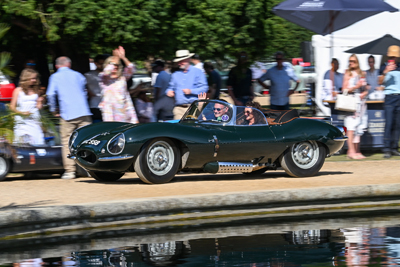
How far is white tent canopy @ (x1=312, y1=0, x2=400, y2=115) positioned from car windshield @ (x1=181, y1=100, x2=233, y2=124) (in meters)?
6.71

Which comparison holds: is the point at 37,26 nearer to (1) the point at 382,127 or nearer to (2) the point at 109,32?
(2) the point at 109,32

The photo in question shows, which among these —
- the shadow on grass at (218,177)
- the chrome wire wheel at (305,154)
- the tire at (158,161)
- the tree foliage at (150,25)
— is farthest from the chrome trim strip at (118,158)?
the tree foliage at (150,25)

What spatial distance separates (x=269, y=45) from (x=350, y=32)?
2.28 m

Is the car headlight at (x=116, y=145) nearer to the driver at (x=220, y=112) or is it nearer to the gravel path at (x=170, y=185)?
the gravel path at (x=170, y=185)

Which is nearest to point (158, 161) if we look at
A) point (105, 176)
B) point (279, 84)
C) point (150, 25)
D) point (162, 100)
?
point (105, 176)

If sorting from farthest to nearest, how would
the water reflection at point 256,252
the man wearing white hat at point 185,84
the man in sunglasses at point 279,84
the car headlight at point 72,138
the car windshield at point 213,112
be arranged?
the man in sunglasses at point 279,84
the man wearing white hat at point 185,84
the car windshield at point 213,112
the car headlight at point 72,138
the water reflection at point 256,252

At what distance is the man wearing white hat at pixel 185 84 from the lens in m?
11.1

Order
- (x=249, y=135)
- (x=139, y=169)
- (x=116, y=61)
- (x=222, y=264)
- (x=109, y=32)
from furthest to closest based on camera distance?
1. (x=109, y=32)
2. (x=116, y=61)
3. (x=249, y=135)
4. (x=139, y=169)
5. (x=222, y=264)

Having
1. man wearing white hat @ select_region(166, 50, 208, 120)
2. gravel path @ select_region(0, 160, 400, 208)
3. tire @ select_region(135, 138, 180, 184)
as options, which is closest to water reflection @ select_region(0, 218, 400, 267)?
gravel path @ select_region(0, 160, 400, 208)

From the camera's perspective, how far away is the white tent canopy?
1593cm

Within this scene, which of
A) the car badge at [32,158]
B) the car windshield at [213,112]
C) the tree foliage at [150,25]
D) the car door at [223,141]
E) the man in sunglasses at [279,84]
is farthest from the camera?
the man in sunglasses at [279,84]

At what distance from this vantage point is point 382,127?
13.3 m

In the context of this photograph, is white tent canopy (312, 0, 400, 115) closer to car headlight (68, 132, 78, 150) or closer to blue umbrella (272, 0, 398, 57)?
blue umbrella (272, 0, 398, 57)

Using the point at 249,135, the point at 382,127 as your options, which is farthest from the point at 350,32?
the point at 249,135
